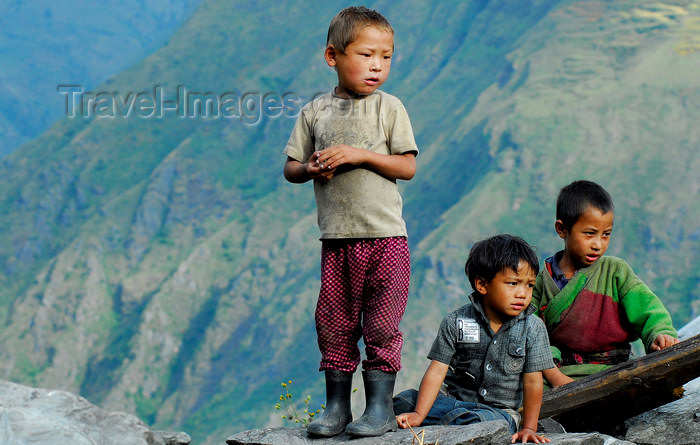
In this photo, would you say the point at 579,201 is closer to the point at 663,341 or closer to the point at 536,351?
the point at 663,341

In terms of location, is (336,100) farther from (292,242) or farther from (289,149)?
(292,242)

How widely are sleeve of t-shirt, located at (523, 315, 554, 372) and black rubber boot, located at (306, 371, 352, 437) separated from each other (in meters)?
0.92

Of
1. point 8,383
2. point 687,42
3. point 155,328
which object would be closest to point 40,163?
point 155,328

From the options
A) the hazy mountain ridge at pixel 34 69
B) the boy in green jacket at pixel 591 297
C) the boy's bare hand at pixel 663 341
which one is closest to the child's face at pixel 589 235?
the boy in green jacket at pixel 591 297

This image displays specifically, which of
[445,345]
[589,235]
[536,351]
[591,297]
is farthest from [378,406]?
[589,235]

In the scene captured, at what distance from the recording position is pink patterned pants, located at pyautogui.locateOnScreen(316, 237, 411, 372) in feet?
14.0

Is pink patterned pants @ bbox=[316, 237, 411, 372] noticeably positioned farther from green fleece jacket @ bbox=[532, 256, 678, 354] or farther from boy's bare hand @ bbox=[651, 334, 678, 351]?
boy's bare hand @ bbox=[651, 334, 678, 351]

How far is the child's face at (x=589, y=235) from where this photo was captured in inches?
197

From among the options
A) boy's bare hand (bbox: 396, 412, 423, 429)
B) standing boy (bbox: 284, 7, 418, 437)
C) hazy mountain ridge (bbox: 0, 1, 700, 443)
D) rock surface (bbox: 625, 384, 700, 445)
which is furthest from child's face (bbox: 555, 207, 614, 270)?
hazy mountain ridge (bbox: 0, 1, 700, 443)

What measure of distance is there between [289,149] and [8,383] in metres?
1.91

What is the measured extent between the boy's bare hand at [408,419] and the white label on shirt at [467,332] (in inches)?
17.7

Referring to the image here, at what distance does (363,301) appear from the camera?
4340mm

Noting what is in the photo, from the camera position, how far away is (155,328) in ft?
350

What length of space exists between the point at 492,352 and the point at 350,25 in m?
1.80
